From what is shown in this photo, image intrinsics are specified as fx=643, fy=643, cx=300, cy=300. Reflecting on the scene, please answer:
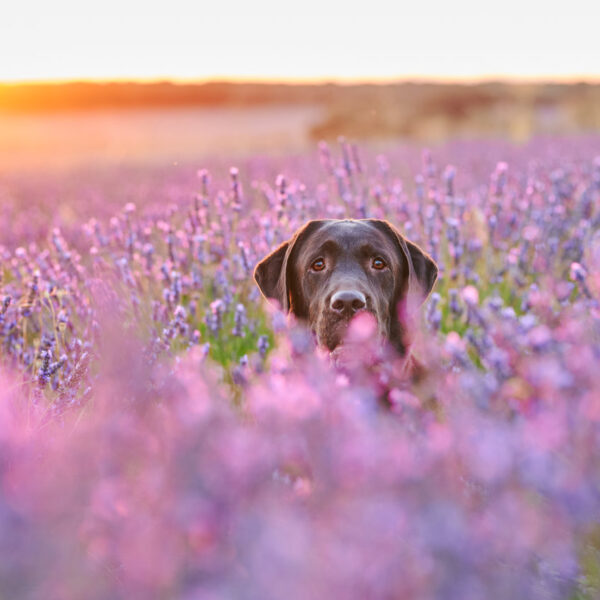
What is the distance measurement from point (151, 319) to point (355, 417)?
9.36 ft

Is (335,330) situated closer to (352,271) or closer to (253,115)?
(352,271)

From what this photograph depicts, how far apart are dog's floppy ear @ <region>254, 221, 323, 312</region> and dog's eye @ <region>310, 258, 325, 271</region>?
155 millimetres

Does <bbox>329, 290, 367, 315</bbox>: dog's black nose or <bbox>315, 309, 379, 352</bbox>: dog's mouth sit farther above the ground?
<bbox>329, 290, 367, 315</bbox>: dog's black nose

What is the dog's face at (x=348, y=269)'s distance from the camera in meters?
3.55

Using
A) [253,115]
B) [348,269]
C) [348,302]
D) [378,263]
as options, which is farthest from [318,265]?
[253,115]

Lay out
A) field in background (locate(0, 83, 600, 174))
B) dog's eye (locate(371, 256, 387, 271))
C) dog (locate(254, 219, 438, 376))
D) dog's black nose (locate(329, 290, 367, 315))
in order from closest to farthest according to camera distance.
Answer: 1. dog's black nose (locate(329, 290, 367, 315))
2. dog (locate(254, 219, 438, 376))
3. dog's eye (locate(371, 256, 387, 271))
4. field in background (locate(0, 83, 600, 174))

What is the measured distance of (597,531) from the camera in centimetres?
157

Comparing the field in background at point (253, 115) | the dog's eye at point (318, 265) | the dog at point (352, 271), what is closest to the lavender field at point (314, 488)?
the dog at point (352, 271)

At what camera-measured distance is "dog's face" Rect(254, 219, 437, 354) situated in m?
3.55

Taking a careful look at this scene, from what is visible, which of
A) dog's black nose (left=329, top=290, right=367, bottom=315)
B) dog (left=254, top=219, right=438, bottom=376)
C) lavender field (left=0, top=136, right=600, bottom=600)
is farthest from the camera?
dog (left=254, top=219, right=438, bottom=376)

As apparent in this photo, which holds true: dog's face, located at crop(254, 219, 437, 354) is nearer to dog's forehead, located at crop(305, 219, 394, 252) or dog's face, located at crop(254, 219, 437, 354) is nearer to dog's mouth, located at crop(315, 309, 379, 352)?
dog's forehead, located at crop(305, 219, 394, 252)

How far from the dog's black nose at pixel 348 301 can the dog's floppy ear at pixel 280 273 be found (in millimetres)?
555

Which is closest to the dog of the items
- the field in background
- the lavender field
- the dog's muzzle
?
the dog's muzzle

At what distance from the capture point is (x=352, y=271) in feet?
11.6
